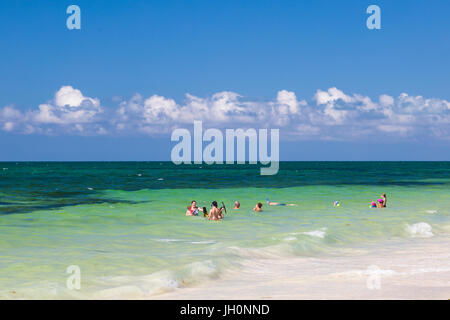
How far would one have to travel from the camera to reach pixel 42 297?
13.1m

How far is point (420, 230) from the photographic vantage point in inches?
1020

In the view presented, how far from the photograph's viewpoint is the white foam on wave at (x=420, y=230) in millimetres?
25141

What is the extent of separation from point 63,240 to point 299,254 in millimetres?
10556

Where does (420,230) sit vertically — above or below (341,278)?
below

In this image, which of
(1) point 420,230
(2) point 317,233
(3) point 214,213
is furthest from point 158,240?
(1) point 420,230

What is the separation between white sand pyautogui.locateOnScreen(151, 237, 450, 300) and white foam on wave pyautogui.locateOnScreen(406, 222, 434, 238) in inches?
216

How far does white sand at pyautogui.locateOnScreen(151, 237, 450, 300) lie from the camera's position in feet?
40.6

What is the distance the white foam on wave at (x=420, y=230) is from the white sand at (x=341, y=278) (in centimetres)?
548

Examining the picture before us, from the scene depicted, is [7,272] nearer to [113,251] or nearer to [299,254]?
[113,251]

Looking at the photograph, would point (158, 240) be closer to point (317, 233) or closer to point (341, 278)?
point (317, 233)

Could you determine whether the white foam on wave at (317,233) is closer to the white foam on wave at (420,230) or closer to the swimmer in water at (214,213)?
the white foam on wave at (420,230)

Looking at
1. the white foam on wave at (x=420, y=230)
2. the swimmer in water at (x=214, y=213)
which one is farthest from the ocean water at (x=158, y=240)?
the swimmer in water at (x=214, y=213)

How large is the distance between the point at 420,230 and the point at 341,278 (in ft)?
43.5
